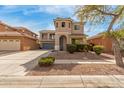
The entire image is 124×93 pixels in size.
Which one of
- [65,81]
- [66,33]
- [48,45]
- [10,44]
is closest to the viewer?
[65,81]

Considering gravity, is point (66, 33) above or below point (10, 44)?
above

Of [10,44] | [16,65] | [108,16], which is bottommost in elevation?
[16,65]

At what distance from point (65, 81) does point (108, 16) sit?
235 inches

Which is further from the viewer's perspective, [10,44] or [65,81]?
[10,44]

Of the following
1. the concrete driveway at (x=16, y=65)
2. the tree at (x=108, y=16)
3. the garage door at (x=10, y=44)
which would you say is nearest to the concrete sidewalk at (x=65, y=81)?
the concrete driveway at (x=16, y=65)

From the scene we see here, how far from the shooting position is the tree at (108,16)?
1116 centimetres

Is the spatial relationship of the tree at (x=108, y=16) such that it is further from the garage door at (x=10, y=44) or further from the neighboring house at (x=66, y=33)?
the garage door at (x=10, y=44)

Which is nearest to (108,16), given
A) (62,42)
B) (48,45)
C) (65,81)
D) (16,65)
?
(65,81)

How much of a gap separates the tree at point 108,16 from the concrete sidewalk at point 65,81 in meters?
3.28

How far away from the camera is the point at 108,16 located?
1176 cm

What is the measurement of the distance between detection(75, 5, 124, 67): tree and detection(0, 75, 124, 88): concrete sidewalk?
328 cm

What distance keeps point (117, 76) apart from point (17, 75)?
186 inches

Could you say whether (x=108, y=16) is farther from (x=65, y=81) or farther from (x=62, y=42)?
(x=62, y=42)
